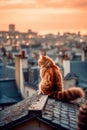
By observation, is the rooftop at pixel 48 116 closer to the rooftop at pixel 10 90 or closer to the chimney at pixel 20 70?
the rooftop at pixel 10 90

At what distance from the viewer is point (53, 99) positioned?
11.4m

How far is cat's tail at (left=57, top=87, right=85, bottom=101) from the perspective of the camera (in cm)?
1063

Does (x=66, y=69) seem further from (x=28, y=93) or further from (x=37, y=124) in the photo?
(x=37, y=124)

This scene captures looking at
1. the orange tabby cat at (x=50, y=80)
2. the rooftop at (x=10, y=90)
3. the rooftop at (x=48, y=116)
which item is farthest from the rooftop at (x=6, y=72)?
the rooftop at (x=48, y=116)

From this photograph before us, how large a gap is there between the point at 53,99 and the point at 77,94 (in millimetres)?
838

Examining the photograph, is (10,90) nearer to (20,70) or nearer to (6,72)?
(20,70)

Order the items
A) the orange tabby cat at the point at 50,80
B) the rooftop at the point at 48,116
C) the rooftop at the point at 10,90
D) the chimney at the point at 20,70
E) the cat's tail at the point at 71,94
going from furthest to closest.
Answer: the chimney at the point at 20,70, the rooftop at the point at 10,90, the orange tabby cat at the point at 50,80, the cat's tail at the point at 71,94, the rooftop at the point at 48,116

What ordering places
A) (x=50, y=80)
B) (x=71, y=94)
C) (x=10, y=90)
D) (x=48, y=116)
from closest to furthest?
(x=48, y=116) → (x=71, y=94) → (x=50, y=80) → (x=10, y=90)

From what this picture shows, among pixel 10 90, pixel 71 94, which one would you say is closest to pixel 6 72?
pixel 10 90

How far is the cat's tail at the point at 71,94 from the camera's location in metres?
10.6

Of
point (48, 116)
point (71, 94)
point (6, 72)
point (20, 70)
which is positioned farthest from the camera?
point (6, 72)

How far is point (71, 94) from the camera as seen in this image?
1084 centimetres

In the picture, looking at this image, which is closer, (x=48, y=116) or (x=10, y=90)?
(x=48, y=116)

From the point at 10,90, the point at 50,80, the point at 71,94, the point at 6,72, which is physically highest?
the point at 6,72
